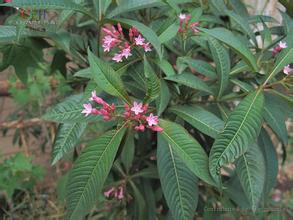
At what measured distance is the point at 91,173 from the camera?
87 cm

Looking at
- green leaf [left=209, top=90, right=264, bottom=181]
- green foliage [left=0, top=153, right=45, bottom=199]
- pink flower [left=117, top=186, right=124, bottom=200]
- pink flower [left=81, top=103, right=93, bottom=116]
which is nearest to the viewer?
green leaf [left=209, top=90, right=264, bottom=181]

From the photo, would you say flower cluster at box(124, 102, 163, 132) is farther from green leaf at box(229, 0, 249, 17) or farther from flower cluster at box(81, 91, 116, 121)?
green leaf at box(229, 0, 249, 17)

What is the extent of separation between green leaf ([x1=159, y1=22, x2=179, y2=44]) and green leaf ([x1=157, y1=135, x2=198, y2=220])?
0.73 feet

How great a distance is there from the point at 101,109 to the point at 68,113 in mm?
102

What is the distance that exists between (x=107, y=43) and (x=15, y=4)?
241 mm

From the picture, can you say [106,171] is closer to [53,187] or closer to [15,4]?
[15,4]

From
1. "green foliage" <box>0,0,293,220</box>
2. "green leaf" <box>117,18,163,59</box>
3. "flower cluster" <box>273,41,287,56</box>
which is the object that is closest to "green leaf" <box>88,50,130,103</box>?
"green foliage" <box>0,0,293,220</box>

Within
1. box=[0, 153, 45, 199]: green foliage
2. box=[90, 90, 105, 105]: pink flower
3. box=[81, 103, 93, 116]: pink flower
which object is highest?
box=[90, 90, 105, 105]: pink flower

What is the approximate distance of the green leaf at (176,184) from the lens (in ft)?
3.05

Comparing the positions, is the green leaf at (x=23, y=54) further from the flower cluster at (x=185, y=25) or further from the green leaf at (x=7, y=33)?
the flower cluster at (x=185, y=25)

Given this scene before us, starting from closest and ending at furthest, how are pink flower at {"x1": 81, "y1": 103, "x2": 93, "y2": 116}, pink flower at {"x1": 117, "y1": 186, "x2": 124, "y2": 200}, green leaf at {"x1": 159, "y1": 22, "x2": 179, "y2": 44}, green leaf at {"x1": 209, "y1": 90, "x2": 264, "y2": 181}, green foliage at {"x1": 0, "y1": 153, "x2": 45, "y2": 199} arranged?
green leaf at {"x1": 209, "y1": 90, "x2": 264, "y2": 181} → pink flower at {"x1": 81, "y1": 103, "x2": 93, "y2": 116} → green leaf at {"x1": 159, "y1": 22, "x2": 179, "y2": 44} → pink flower at {"x1": 117, "y1": 186, "x2": 124, "y2": 200} → green foliage at {"x1": 0, "y1": 153, "x2": 45, "y2": 199}

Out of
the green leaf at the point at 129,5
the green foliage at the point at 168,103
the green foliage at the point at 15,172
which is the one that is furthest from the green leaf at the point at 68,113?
the green foliage at the point at 15,172

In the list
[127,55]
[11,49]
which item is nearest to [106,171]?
[127,55]

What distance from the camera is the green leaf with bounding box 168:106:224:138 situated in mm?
957
